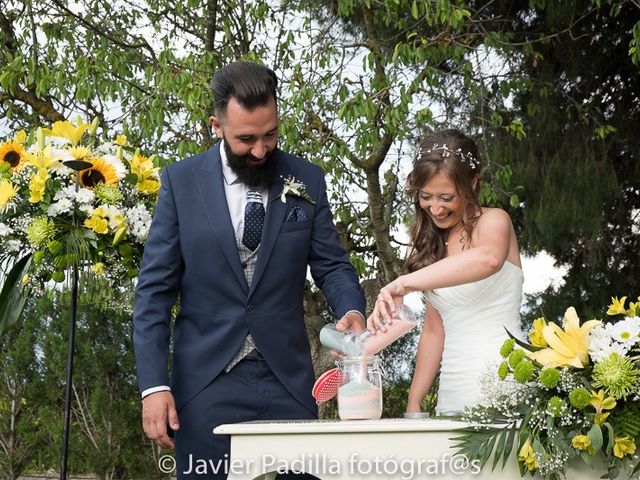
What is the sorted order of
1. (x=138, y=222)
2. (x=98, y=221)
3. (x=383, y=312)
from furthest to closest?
1. (x=138, y=222)
2. (x=98, y=221)
3. (x=383, y=312)

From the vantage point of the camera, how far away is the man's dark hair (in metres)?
2.86

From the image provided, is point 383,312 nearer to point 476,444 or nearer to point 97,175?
point 476,444

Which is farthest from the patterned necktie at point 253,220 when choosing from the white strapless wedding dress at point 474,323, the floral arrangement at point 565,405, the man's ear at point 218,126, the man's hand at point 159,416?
the floral arrangement at point 565,405

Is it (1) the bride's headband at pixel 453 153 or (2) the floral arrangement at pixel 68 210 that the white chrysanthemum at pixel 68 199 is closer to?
(2) the floral arrangement at pixel 68 210

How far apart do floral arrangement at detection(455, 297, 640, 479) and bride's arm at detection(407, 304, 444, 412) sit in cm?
98

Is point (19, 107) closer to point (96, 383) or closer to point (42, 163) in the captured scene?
point (96, 383)

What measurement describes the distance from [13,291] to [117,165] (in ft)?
1.97

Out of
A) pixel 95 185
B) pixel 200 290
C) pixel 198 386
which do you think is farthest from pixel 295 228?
pixel 95 185

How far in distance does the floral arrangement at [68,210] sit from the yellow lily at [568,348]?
73.8 inches

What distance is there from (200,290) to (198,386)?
10.6 inches

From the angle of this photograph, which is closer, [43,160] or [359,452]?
[359,452]

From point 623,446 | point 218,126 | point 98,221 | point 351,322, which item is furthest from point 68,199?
point 623,446

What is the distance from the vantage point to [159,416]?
2.71m

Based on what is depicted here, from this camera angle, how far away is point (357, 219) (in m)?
7.04
